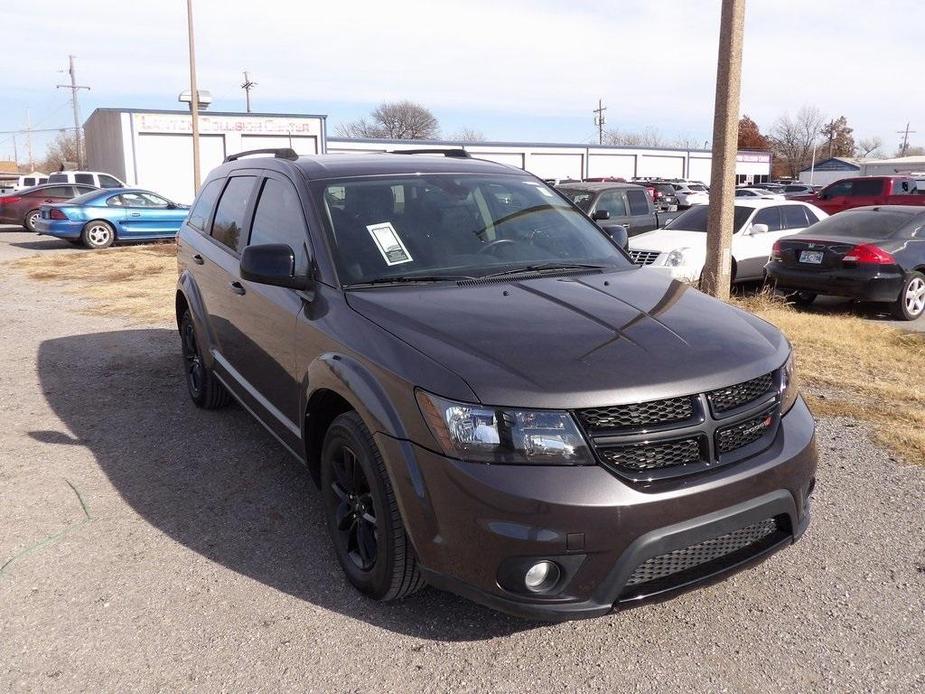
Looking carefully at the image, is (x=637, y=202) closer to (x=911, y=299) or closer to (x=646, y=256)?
(x=646, y=256)

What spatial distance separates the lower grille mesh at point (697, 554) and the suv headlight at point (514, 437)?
1.42 ft

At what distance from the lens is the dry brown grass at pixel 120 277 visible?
1044cm

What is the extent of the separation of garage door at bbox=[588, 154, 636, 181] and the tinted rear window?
44921mm

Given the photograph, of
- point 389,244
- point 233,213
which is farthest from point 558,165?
point 389,244

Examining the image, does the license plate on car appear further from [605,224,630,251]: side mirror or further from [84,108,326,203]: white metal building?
[84,108,326,203]: white metal building

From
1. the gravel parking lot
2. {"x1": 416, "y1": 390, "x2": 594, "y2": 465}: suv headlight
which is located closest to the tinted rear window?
the gravel parking lot

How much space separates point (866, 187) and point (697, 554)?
21084mm

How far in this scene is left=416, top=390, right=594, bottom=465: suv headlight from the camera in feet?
8.45

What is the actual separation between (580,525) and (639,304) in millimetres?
1174

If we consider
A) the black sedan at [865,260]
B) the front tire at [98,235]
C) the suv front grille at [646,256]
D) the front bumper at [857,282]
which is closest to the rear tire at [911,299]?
the black sedan at [865,260]

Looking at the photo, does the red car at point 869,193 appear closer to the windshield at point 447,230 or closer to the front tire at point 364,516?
the windshield at point 447,230

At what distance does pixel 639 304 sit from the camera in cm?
333

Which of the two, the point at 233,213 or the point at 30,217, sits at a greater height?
the point at 233,213

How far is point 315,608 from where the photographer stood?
3191mm
